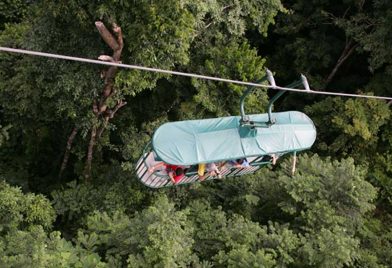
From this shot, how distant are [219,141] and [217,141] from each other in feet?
0.10

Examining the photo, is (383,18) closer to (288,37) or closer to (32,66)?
(288,37)

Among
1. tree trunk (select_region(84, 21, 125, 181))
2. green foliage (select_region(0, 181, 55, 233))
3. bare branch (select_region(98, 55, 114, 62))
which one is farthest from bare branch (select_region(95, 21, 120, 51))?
green foliage (select_region(0, 181, 55, 233))

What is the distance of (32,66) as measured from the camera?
22.1 feet

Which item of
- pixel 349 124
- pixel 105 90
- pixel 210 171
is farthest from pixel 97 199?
pixel 349 124

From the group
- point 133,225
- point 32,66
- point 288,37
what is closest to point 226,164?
point 133,225

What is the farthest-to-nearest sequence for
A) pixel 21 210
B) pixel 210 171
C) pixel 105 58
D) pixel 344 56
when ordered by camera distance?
pixel 344 56, pixel 21 210, pixel 210 171, pixel 105 58

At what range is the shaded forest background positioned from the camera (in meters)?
5.98

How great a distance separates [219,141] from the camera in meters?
5.53

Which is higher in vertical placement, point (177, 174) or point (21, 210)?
point (177, 174)

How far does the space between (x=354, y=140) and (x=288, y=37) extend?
319 centimetres

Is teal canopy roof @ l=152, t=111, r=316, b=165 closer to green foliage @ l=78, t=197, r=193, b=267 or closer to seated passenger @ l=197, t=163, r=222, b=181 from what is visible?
seated passenger @ l=197, t=163, r=222, b=181

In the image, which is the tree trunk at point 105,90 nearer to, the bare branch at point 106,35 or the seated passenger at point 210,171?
the bare branch at point 106,35

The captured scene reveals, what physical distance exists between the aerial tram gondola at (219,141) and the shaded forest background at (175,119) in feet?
2.58

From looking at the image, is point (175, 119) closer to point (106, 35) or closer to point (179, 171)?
point (179, 171)
